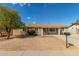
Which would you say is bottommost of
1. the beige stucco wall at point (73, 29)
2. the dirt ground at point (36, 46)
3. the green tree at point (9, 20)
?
the dirt ground at point (36, 46)

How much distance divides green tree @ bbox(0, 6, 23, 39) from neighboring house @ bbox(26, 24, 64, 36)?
1.65ft

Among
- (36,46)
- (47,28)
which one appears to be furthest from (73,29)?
(36,46)

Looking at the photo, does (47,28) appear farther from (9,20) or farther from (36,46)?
(9,20)

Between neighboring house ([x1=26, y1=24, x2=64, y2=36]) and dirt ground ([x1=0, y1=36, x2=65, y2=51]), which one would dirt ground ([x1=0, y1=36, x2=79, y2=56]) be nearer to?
dirt ground ([x1=0, y1=36, x2=65, y2=51])

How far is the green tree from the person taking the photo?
24.9 ft

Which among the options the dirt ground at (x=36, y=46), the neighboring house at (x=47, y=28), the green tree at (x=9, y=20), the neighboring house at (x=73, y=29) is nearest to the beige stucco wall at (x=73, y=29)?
the neighboring house at (x=73, y=29)

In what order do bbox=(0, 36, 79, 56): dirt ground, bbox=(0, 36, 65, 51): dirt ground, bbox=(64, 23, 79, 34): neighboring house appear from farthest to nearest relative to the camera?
bbox=(64, 23, 79, 34): neighboring house
bbox=(0, 36, 65, 51): dirt ground
bbox=(0, 36, 79, 56): dirt ground

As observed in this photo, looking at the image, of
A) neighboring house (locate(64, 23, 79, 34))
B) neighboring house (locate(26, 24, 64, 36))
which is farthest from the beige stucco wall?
neighboring house (locate(26, 24, 64, 36))

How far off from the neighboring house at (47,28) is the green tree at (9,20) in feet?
1.65

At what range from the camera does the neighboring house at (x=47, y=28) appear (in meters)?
7.62

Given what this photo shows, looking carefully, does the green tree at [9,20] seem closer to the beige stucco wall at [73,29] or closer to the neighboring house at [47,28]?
the neighboring house at [47,28]

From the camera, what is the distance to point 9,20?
7848 mm

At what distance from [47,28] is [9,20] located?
1.44 metres

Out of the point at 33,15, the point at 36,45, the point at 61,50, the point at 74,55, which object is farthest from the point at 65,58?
the point at 33,15
